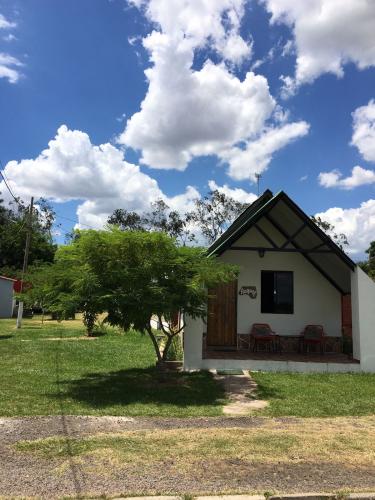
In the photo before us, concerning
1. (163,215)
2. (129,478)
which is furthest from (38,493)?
(163,215)

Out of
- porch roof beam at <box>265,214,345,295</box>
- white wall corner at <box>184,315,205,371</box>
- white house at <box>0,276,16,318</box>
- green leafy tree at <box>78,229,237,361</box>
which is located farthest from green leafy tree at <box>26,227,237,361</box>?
white house at <box>0,276,16,318</box>

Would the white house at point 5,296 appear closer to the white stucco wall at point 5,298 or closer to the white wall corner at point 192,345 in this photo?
the white stucco wall at point 5,298

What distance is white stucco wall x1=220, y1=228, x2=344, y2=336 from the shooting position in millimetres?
14328

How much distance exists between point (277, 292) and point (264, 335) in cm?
151

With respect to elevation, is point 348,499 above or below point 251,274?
below

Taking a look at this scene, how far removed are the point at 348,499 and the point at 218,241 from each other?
8351 mm

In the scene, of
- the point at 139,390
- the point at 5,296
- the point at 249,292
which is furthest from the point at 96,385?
the point at 5,296

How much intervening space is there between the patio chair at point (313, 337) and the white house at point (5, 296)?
28802 mm

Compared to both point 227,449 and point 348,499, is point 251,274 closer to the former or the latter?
point 227,449

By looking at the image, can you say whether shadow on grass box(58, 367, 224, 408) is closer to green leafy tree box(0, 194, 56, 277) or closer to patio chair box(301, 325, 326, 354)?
patio chair box(301, 325, 326, 354)

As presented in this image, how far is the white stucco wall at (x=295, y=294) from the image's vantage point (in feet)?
47.0

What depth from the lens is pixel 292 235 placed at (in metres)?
13.4

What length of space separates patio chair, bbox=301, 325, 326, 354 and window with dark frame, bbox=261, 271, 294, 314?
73 cm

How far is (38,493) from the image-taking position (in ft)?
15.2
